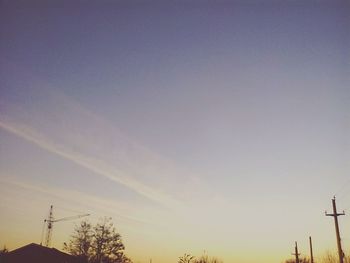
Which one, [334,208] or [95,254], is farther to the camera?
[95,254]

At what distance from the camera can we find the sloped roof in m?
50.0

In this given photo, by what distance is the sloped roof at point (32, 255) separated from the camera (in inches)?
1970

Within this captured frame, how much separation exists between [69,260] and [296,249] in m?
40.0

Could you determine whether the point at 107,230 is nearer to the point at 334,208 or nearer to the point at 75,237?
the point at 75,237

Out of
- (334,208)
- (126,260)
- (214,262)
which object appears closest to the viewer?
(334,208)

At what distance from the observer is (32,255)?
167ft

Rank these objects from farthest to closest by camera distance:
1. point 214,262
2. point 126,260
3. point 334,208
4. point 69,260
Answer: point 214,262 → point 126,260 → point 69,260 → point 334,208

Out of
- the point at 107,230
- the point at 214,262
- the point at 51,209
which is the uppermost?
the point at 51,209

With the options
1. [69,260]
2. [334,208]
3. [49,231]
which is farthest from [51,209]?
[334,208]

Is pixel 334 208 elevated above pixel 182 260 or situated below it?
above

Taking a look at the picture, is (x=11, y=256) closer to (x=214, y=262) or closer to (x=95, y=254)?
(x=95, y=254)

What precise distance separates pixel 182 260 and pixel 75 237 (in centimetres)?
3165

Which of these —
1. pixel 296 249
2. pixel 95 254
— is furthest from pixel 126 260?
pixel 296 249

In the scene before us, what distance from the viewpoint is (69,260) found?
56250mm
